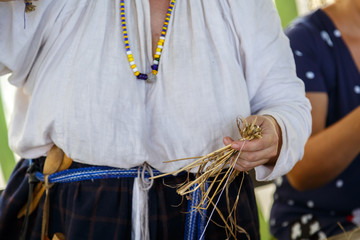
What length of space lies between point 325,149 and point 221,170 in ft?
2.08

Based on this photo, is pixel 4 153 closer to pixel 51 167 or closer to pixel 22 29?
pixel 51 167

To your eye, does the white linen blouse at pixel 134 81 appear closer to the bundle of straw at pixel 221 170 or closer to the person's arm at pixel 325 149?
the bundle of straw at pixel 221 170

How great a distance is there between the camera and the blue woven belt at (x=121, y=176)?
0.97 meters

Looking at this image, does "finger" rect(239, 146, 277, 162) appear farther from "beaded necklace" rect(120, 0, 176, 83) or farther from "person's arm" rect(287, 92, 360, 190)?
"person's arm" rect(287, 92, 360, 190)

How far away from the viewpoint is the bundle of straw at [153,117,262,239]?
35.7 inches

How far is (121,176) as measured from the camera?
970 millimetres

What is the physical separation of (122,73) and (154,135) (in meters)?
0.15

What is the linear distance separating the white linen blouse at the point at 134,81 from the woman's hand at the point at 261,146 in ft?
0.10

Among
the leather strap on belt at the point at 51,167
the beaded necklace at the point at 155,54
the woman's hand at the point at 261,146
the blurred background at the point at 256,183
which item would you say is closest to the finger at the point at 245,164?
the woman's hand at the point at 261,146

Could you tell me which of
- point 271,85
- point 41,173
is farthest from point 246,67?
point 41,173

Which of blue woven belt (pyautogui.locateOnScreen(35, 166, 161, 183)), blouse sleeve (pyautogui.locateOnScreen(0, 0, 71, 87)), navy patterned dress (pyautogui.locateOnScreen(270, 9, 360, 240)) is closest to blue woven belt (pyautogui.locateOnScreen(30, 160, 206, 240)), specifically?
blue woven belt (pyautogui.locateOnScreen(35, 166, 161, 183))

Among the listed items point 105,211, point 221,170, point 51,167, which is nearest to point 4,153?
point 51,167

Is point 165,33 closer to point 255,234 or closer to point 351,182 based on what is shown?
point 255,234

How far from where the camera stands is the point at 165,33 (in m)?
0.99
